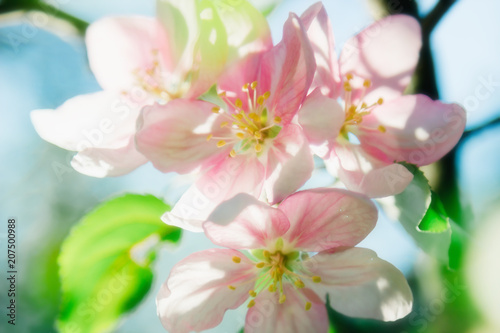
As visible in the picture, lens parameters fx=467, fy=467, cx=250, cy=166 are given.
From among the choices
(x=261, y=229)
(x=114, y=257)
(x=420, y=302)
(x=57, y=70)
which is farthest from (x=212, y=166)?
(x=57, y=70)

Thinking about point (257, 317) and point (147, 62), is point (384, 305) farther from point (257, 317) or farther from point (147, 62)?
point (147, 62)

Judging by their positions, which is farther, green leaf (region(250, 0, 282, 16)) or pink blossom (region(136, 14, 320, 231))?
green leaf (region(250, 0, 282, 16))

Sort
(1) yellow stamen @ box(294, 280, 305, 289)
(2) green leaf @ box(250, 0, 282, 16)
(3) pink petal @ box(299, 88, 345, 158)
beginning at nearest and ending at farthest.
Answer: (3) pink petal @ box(299, 88, 345, 158)
(1) yellow stamen @ box(294, 280, 305, 289)
(2) green leaf @ box(250, 0, 282, 16)

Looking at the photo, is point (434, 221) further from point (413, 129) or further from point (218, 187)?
point (218, 187)

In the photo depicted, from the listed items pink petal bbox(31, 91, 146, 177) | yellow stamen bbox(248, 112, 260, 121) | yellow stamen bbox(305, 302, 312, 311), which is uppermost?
yellow stamen bbox(248, 112, 260, 121)

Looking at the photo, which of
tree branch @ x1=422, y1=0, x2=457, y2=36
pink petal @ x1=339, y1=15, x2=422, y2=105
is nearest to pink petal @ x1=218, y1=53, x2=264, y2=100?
pink petal @ x1=339, y1=15, x2=422, y2=105

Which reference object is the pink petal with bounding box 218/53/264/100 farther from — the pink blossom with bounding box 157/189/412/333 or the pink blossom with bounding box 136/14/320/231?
the pink blossom with bounding box 157/189/412/333
